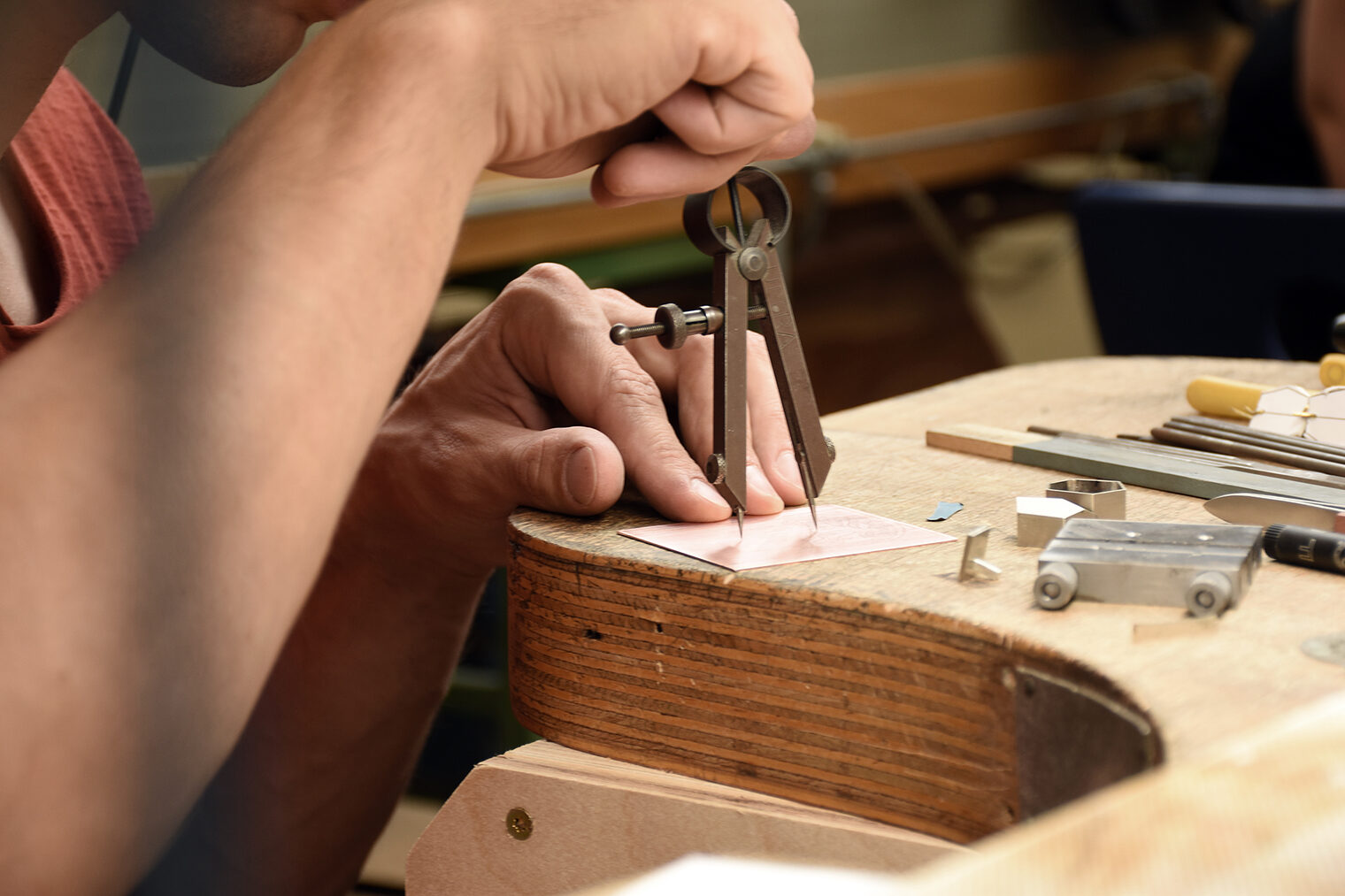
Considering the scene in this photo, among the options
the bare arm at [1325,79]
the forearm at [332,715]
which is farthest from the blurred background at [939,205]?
the forearm at [332,715]

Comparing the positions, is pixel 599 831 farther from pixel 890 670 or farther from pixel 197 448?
pixel 197 448

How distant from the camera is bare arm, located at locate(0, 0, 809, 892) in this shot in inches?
16.1

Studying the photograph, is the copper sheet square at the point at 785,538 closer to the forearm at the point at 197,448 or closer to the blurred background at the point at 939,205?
the forearm at the point at 197,448

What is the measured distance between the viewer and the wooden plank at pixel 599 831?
1.71ft

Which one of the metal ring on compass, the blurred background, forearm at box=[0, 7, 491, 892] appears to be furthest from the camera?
the blurred background

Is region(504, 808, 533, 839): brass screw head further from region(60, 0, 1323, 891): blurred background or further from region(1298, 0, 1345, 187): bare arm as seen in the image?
region(1298, 0, 1345, 187): bare arm

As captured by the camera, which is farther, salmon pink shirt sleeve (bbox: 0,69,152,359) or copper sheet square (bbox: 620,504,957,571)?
salmon pink shirt sleeve (bbox: 0,69,152,359)

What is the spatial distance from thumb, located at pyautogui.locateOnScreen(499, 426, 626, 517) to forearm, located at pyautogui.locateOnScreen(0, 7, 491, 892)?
0.54ft

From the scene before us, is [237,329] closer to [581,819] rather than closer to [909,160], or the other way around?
[581,819]

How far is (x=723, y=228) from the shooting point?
2.03ft

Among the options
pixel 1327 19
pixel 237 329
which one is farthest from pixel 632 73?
pixel 1327 19

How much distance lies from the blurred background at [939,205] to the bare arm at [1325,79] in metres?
0.12

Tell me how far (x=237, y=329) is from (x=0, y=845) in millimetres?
188

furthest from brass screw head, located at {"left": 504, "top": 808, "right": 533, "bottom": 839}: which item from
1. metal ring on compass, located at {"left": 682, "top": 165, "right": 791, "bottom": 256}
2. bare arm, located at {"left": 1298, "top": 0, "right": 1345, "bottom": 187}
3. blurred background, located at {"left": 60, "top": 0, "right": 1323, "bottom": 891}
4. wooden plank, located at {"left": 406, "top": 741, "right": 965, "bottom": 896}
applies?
bare arm, located at {"left": 1298, "top": 0, "right": 1345, "bottom": 187}
